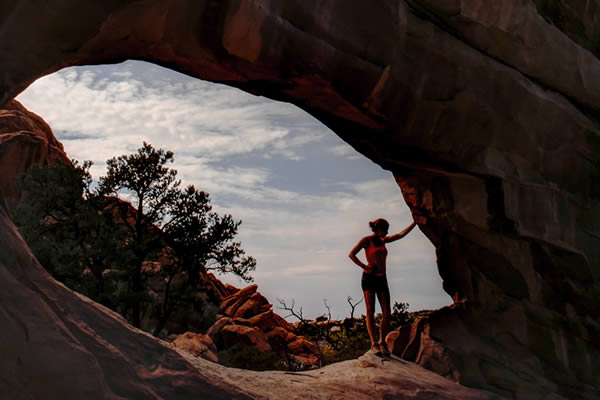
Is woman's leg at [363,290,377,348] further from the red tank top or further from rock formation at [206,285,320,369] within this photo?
rock formation at [206,285,320,369]

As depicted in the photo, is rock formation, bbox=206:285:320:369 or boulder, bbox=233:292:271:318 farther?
boulder, bbox=233:292:271:318

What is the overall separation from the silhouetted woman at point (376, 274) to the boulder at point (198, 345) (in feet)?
32.3

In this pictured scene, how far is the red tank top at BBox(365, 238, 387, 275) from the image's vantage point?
28.3 feet

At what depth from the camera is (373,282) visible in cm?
856

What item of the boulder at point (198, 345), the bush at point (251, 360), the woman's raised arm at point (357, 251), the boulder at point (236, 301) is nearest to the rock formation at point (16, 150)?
the boulder at point (198, 345)

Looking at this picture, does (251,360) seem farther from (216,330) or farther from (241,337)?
(216,330)

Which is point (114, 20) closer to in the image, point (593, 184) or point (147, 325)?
point (593, 184)

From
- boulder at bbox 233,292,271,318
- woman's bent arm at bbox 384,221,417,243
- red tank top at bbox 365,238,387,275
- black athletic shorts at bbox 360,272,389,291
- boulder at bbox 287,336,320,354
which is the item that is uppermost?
woman's bent arm at bbox 384,221,417,243

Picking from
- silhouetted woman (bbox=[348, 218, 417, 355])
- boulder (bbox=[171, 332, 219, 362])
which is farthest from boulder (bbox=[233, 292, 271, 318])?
silhouetted woman (bbox=[348, 218, 417, 355])

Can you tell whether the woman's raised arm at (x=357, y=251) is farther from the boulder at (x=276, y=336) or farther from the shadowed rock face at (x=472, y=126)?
the boulder at (x=276, y=336)

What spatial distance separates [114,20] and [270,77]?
235 cm

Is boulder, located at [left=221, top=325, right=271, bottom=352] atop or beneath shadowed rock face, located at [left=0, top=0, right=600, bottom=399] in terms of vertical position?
beneath

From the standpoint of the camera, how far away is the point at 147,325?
75.7ft

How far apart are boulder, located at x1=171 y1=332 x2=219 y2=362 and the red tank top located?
10051 mm
